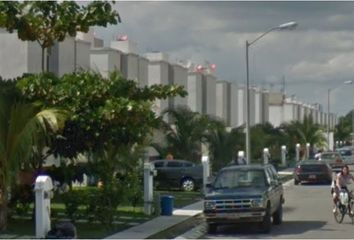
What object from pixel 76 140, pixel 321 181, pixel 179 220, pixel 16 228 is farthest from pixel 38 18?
pixel 321 181

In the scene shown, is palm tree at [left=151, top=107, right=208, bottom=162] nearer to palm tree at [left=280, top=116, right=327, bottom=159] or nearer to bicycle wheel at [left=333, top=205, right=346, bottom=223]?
bicycle wheel at [left=333, top=205, right=346, bottom=223]

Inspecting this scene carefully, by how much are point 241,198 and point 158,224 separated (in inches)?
121

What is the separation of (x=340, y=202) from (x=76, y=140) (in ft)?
26.0

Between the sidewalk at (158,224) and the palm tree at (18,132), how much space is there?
2.84 metres

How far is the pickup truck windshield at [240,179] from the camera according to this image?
2326cm

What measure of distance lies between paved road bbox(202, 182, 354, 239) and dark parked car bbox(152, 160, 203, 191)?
5859 mm

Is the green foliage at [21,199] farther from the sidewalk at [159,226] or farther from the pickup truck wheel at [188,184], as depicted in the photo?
the pickup truck wheel at [188,184]

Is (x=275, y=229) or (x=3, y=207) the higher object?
(x=3, y=207)

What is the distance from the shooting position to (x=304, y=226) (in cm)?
2380

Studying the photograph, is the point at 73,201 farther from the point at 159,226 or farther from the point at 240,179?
the point at 240,179

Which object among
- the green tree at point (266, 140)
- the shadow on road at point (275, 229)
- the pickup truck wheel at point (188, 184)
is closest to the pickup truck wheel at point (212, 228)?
the shadow on road at point (275, 229)

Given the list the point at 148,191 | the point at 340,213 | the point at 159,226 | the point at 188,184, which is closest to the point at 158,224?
the point at 159,226

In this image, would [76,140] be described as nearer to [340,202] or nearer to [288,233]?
[288,233]

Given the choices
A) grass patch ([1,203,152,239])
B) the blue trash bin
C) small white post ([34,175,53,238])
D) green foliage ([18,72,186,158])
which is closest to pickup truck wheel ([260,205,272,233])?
grass patch ([1,203,152,239])
